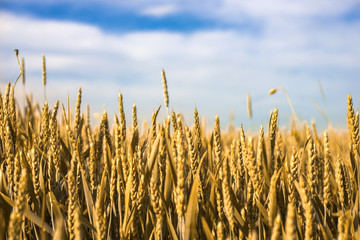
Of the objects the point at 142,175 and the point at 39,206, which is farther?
the point at 39,206

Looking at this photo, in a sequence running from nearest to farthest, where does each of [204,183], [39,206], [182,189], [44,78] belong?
[182,189], [39,206], [204,183], [44,78]

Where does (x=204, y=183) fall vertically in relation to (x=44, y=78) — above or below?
below

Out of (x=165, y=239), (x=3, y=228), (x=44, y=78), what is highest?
(x=44, y=78)

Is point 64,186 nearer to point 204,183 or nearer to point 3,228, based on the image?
point 3,228

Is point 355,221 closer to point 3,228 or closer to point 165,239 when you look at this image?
point 165,239

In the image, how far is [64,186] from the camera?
1.39m

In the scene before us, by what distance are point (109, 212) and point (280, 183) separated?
670 mm

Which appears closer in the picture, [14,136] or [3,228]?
[3,228]

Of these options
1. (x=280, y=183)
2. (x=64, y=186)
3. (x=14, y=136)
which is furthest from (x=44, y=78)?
(x=280, y=183)

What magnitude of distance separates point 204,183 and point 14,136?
0.88m

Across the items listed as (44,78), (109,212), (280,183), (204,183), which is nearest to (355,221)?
(280,183)

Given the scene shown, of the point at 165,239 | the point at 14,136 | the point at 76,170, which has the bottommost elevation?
the point at 165,239

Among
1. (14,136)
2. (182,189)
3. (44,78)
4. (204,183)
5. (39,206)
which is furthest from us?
(44,78)

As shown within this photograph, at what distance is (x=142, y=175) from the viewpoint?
3.33 feet
